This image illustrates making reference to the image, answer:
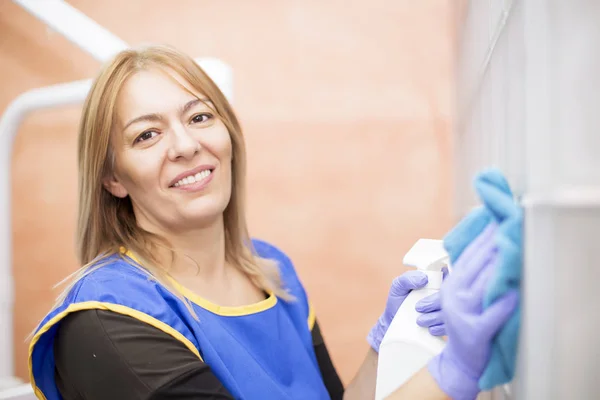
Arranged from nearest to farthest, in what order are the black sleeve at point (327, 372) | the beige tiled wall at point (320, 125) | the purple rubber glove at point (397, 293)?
the purple rubber glove at point (397, 293) → the black sleeve at point (327, 372) → the beige tiled wall at point (320, 125)

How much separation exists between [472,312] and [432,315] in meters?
0.23

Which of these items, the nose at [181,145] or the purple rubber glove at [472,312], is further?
the nose at [181,145]

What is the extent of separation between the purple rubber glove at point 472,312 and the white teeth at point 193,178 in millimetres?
601

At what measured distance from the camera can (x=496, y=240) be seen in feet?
1.79

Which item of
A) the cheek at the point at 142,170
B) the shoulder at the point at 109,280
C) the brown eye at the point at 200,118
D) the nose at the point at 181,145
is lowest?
the shoulder at the point at 109,280

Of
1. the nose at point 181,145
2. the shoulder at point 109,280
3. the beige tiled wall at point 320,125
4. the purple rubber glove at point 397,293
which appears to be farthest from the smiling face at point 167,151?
the beige tiled wall at point 320,125

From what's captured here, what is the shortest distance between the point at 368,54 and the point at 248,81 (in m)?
0.42

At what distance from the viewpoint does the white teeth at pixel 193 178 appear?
1.08m

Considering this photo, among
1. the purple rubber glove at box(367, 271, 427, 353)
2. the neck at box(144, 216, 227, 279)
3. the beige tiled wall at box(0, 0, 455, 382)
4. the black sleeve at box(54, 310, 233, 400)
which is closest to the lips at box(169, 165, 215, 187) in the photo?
the neck at box(144, 216, 227, 279)

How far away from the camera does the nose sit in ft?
3.44

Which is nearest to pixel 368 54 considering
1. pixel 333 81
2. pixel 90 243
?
pixel 333 81

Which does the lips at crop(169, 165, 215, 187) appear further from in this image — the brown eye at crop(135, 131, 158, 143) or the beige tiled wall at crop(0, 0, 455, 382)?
the beige tiled wall at crop(0, 0, 455, 382)

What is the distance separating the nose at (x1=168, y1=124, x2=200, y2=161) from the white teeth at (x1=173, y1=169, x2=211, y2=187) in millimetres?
40

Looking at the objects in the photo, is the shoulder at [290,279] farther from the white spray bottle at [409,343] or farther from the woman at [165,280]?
the white spray bottle at [409,343]
